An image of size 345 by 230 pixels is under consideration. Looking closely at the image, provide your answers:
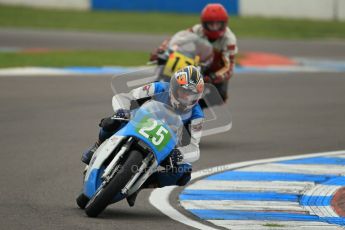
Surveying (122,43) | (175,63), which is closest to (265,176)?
(175,63)

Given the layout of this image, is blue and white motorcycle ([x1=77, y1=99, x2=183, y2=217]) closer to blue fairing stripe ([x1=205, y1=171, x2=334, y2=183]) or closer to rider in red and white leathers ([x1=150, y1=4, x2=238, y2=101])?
blue fairing stripe ([x1=205, y1=171, x2=334, y2=183])

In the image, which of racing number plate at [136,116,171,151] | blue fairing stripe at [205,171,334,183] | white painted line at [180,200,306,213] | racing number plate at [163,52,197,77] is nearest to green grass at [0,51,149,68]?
racing number plate at [163,52,197,77]

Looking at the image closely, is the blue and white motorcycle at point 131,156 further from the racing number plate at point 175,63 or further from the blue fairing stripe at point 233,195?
the racing number plate at point 175,63

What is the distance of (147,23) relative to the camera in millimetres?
33531

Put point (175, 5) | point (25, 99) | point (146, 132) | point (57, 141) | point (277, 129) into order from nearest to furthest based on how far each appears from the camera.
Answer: point (146, 132)
point (57, 141)
point (277, 129)
point (25, 99)
point (175, 5)

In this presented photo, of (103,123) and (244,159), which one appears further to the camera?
(244,159)

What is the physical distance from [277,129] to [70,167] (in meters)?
4.45

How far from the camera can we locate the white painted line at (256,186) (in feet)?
33.2

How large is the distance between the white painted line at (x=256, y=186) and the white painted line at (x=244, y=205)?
26.1 inches

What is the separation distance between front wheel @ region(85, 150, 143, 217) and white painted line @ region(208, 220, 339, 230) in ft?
2.81

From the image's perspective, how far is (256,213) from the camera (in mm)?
8875

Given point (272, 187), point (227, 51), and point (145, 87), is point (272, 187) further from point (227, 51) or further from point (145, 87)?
point (227, 51)

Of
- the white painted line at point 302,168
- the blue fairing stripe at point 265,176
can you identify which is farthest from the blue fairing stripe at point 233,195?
the white painted line at point 302,168

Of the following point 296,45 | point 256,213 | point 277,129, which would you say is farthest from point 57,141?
point 296,45
